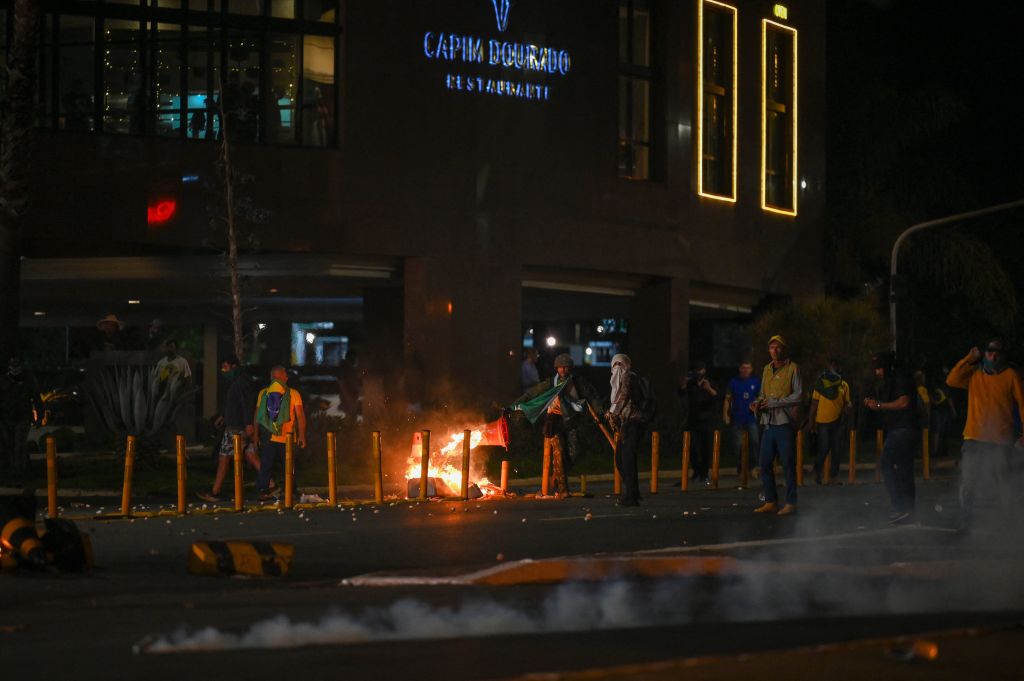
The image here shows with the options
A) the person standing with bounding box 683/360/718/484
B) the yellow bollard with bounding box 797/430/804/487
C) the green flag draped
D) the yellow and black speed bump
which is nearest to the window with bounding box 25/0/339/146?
the person standing with bounding box 683/360/718/484

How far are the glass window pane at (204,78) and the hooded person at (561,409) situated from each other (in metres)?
11.9

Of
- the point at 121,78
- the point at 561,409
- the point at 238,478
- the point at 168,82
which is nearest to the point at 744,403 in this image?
the point at 561,409

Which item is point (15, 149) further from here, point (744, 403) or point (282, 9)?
point (744, 403)

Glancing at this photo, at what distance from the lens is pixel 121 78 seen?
29375 millimetres

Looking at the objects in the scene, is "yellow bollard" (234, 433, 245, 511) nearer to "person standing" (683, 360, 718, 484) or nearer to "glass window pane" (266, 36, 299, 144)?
"person standing" (683, 360, 718, 484)

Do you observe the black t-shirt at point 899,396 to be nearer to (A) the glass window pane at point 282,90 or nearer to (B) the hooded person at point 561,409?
(B) the hooded person at point 561,409

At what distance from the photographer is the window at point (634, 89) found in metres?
35.1

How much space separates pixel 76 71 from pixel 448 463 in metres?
12.6

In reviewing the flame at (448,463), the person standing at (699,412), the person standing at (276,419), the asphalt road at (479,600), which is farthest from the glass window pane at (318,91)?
the asphalt road at (479,600)

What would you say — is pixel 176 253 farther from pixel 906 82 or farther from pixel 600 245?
pixel 906 82

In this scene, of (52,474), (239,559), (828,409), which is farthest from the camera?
(828,409)

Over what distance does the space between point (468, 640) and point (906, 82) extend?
4509cm

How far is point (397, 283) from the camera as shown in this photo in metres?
33.7

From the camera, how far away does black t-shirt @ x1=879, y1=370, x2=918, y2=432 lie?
15.8 metres
